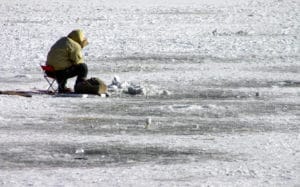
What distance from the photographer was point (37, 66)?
69.3 ft

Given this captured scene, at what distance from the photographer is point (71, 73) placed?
16969mm

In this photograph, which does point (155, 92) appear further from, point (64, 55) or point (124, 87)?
point (64, 55)

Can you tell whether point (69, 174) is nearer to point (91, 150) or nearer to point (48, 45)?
point (91, 150)

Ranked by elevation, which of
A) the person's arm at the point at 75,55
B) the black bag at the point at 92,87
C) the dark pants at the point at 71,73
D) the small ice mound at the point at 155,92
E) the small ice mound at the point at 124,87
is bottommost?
the small ice mound at the point at 155,92

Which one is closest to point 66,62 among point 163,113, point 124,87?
point 124,87


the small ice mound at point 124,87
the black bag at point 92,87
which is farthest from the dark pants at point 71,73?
the small ice mound at point 124,87

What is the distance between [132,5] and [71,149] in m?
30.7

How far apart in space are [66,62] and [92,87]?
85cm

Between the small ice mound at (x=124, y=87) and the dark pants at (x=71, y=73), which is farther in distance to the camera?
the dark pants at (x=71, y=73)

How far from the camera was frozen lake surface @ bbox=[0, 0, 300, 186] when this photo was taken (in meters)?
10.5

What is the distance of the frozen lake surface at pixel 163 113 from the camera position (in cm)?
1049

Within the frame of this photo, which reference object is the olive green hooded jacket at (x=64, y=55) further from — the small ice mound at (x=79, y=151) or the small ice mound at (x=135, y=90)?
the small ice mound at (x=79, y=151)

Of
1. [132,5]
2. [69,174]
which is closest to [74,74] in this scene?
[69,174]

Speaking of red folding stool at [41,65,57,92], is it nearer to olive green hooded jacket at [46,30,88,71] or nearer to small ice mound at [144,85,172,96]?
olive green hooded jacket at [46,30,88,71]
